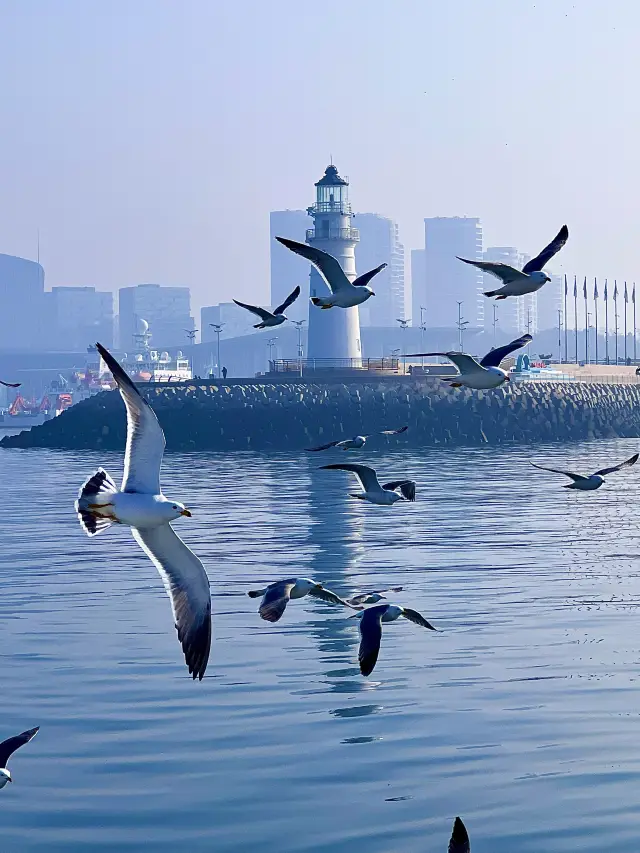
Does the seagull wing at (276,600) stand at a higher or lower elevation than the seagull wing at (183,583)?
lower

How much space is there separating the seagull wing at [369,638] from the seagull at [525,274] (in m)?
4.76

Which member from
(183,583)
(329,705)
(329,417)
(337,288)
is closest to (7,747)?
(183,583)

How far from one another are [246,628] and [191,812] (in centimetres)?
1158

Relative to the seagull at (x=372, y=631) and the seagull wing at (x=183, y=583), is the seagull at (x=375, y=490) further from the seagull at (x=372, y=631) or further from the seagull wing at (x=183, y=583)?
the seagull wing at (x=183, y=583)

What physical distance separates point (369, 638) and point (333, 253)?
3991 inches

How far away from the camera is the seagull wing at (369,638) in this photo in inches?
635

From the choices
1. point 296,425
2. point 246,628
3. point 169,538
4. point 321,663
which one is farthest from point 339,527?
point 296,425

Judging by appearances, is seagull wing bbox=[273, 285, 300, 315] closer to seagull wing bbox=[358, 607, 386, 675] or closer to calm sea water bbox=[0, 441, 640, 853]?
calm sea water bbox=[0, 441, 640, 853]

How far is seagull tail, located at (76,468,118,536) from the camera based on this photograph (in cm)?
1409

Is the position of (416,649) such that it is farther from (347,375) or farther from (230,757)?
(347,375)

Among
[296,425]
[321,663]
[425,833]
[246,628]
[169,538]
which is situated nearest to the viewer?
[169,538]

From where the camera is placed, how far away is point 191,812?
61.4 ft

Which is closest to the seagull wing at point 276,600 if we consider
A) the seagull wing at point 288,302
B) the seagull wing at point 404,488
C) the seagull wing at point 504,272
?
the seagull wing at point 504,272

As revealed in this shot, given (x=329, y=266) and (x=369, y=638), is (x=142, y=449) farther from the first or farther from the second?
(x=329, y=266)
